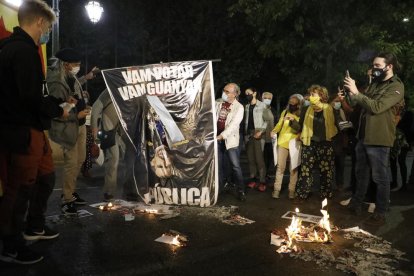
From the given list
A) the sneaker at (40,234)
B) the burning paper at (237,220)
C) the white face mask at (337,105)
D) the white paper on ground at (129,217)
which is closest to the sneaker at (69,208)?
the white paper on ground at (129,217)

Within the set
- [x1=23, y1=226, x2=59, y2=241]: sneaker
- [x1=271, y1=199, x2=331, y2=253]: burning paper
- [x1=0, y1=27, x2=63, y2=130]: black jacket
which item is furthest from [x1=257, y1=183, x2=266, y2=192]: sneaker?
[x1=0, y1=27, x2=63, y2=130]: black jacket

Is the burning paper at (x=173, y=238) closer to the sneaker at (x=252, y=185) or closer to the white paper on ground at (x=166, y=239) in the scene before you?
the white paper on ground at (x=166, y=239)

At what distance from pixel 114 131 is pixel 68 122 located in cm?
105

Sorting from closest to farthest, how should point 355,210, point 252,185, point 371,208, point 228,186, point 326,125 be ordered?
point 355,210 → point 371,208 → point 326,125 → point 228,186 → point 252,185

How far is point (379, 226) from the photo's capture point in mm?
5531

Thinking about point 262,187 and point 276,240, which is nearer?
point 276,240

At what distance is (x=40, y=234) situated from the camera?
4.64m

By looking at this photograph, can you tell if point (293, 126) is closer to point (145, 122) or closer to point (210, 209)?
point (210, 209)

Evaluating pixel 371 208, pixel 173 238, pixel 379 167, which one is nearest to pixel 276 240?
pixel 173 238

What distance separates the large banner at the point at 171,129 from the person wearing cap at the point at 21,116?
2.22 meters

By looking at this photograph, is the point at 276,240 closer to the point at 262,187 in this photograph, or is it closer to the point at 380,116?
the point at 380,116

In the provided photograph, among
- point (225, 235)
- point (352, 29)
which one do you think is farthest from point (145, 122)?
point (352, 29)

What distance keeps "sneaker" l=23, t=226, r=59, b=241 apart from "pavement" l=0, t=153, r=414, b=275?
0.26ft

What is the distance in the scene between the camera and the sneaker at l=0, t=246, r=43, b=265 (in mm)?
3955
